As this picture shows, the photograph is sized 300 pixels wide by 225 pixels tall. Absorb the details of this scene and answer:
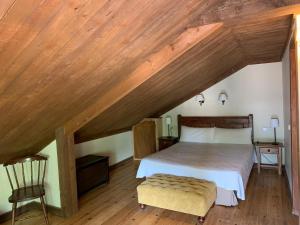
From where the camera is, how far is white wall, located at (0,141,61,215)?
302 cm

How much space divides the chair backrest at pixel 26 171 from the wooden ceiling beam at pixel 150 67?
716mm

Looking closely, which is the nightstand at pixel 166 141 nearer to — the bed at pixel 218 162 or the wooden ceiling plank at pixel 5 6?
the bed at pixel 218 162

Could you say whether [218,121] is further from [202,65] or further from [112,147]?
[112,147]

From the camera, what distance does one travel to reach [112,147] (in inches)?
199

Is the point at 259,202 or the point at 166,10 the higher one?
the point at 166,10

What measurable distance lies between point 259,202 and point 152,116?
3.03 meters

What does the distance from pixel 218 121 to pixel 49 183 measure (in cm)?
362

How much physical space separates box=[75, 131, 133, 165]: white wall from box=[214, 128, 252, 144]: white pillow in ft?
6.57

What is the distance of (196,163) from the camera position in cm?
349

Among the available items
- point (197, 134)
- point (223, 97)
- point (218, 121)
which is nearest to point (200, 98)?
point (223, 97)

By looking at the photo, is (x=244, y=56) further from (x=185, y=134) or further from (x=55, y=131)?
(x=55, y=131)

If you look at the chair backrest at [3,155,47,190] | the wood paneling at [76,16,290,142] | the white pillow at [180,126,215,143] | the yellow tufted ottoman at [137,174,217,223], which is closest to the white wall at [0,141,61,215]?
the chair backrest at [3,155,47,190]

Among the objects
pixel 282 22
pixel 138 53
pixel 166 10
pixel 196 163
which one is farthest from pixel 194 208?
pixel 282 22

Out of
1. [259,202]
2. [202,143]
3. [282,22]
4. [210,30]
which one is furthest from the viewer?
[202,143]
